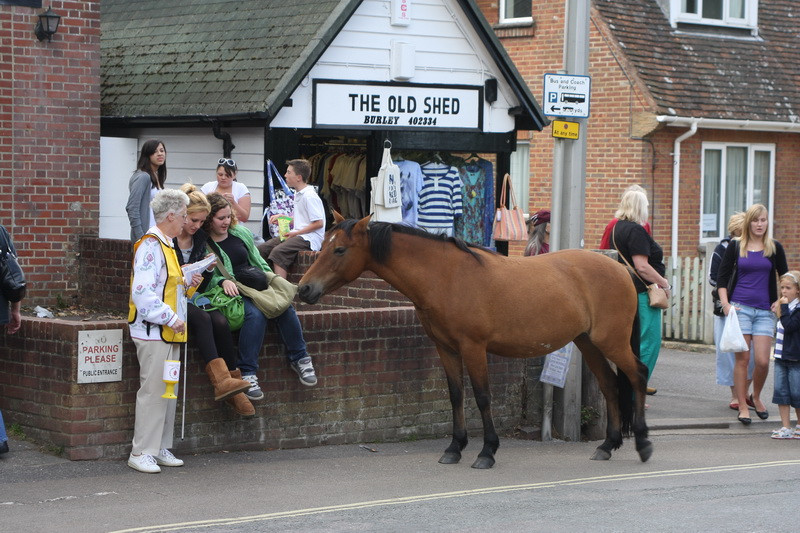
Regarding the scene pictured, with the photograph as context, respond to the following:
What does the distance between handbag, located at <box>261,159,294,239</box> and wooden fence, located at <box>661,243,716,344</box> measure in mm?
6875

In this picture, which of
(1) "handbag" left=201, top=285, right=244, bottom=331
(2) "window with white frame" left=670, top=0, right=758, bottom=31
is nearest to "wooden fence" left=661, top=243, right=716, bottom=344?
(2) "window with white frame" left=670, top=0, right=758, bottom=31

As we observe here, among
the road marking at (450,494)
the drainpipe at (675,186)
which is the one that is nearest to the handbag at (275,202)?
the road marking at (450,494)

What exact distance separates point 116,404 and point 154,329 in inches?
28.9

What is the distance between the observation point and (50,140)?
556 inches

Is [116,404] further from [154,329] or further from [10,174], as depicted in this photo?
[10,174]

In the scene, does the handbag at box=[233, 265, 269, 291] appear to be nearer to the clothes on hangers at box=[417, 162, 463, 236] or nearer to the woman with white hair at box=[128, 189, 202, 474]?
the woman with white hair at box=[128, 189, 202, 474]

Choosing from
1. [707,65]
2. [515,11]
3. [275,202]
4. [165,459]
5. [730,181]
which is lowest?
[165,459]

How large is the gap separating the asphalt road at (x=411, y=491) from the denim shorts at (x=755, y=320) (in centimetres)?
192

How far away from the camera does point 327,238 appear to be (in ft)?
30.3

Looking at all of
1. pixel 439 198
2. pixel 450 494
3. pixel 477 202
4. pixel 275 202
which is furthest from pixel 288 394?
pixel 477 202

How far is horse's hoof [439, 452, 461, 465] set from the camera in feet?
30.9

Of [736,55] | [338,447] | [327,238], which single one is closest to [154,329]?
[327,238]

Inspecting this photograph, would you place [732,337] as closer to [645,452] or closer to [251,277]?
[645,452]

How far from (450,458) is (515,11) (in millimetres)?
14361
